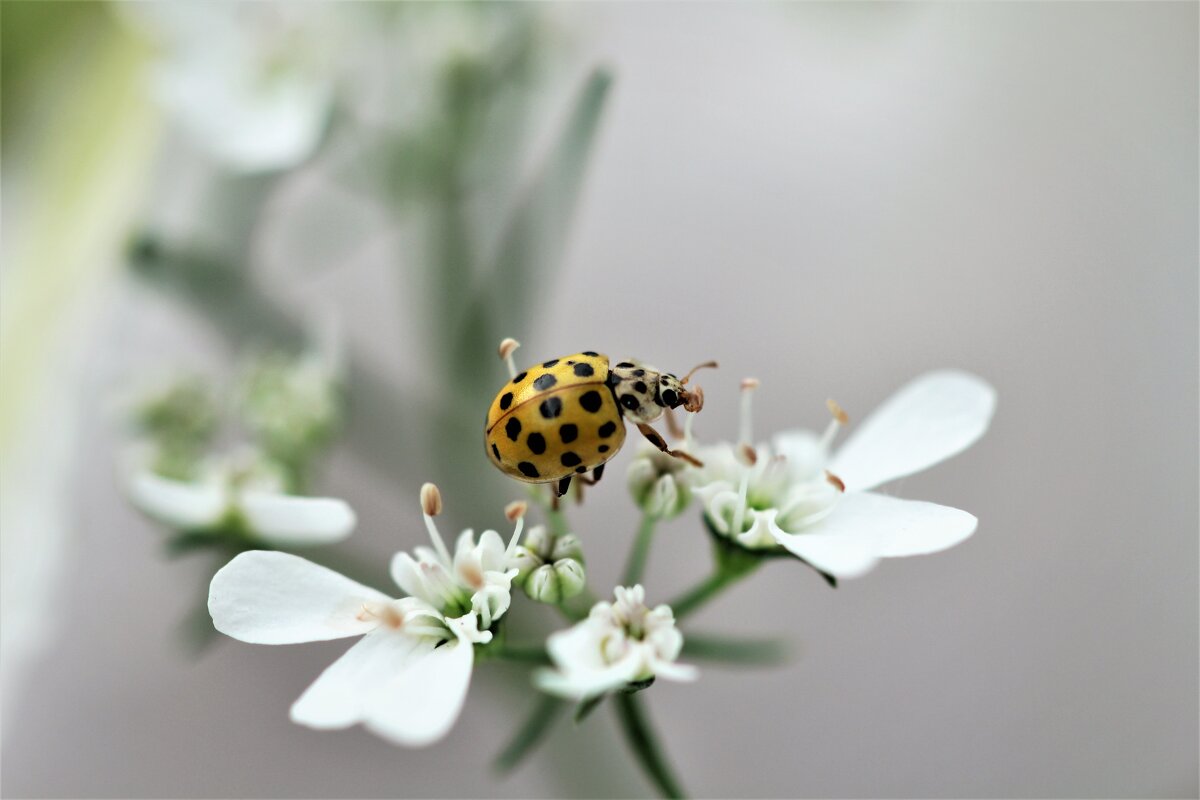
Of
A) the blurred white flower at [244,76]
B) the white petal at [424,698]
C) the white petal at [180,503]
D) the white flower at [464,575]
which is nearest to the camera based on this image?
the white petal at [424,698]

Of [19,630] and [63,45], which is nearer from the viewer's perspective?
[19,630]

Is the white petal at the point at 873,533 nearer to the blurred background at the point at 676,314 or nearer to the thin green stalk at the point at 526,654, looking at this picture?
the thin green stalk at the point at 526,654

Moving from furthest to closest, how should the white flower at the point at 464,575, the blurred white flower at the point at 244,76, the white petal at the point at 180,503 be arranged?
the blurred white flower at the point at 244,76
the white petal at the point at 180,503
the white flower at the point at 464,575

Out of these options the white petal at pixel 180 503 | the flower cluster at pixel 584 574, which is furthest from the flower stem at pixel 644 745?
the white petal at pixel 180 503

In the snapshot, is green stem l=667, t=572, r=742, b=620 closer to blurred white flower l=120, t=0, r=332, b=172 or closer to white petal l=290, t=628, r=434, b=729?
white petal l=290, t=628, r=434, b=729

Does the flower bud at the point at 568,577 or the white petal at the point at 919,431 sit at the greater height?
the white petal at the point at 919,431

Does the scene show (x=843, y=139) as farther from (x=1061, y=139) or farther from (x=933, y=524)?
(x=933, y=524)

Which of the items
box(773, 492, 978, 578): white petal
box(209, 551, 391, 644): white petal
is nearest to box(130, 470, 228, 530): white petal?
box(209, 551, 391, 644): white petal

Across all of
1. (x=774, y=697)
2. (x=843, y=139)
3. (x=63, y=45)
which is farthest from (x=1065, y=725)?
(x=63, y=45)
